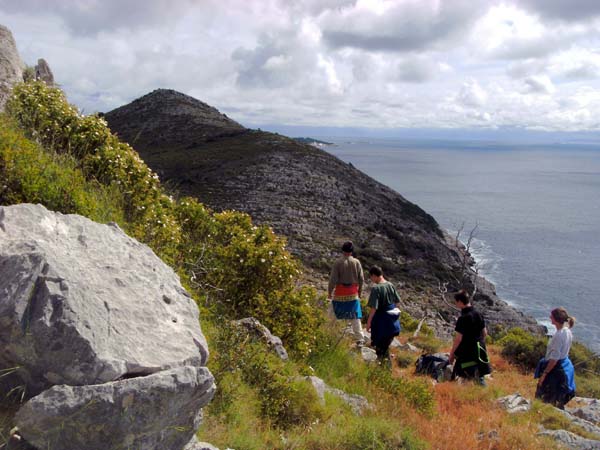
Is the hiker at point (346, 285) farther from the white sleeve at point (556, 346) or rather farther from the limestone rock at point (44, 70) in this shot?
the limestone rock at point (44, 70)

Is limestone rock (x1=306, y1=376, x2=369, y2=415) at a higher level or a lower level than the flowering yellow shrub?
lower

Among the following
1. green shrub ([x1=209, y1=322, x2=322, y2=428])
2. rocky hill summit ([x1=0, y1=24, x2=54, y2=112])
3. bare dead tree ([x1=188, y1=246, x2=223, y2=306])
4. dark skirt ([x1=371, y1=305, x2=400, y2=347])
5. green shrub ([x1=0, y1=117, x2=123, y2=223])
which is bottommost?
dark skirt ([x1=371, y1=305, x2=400, y2=347])

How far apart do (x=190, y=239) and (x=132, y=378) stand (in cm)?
688

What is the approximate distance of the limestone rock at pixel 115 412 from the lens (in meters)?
3.46

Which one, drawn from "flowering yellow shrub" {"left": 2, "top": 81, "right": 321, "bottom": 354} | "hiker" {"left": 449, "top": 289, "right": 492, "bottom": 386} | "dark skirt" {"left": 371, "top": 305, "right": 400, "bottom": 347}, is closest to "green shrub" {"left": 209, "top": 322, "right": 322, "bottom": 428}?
"flowering yellow shrub" {"left": 2, "top": 81, "right": 321, "bottom": 354}

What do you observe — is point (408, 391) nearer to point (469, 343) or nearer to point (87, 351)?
point (469, 343)

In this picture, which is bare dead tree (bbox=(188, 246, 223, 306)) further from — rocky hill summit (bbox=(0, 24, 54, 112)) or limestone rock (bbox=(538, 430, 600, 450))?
rocky hill summit (bbox=(0, 24, 54, 112))

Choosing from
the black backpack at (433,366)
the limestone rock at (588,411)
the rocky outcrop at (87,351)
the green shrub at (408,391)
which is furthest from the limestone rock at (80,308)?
the limestone rock at (588,411)

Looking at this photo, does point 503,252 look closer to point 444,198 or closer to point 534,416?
point 444,198

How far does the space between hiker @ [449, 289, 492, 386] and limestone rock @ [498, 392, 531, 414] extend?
2.66 feet

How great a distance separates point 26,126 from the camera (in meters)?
9.36

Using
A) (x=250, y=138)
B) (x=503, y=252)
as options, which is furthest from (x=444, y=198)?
(x=250, y=138)

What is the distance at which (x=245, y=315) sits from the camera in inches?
376

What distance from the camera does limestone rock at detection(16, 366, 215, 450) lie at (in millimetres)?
3463
